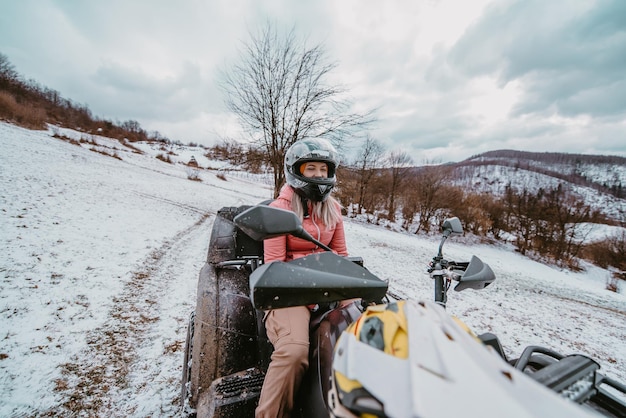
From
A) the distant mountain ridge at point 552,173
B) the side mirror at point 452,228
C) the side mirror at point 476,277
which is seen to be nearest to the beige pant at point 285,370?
the side mirror at point 476,277

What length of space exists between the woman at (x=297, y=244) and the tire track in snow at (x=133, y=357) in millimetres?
1757

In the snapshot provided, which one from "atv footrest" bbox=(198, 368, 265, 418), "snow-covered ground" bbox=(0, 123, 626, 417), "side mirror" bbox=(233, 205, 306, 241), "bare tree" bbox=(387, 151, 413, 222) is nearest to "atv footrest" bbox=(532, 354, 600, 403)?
"side mirror" bbox=(233, 205, 306, 241)

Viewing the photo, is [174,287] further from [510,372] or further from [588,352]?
[588,352]

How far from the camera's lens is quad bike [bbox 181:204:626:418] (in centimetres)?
60

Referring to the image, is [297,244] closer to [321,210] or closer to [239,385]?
[321,210]

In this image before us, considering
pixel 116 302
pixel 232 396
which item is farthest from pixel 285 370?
pixel 116 302

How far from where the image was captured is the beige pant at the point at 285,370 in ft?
4.84

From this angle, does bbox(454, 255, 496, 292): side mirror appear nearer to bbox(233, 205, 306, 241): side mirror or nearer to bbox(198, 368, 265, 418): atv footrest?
bbox(233, 205, 306, 241): side mirror

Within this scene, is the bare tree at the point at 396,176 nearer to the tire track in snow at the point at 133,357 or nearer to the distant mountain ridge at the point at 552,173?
the tire track in snow at the point at 133,357

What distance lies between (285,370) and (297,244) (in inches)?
40.4

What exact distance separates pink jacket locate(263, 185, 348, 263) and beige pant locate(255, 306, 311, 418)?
2.20ft

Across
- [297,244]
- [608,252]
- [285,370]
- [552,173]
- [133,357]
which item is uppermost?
[552,173]

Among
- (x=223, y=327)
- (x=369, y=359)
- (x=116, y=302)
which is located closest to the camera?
(x=369, y=359)

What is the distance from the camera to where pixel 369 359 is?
2.41ft
